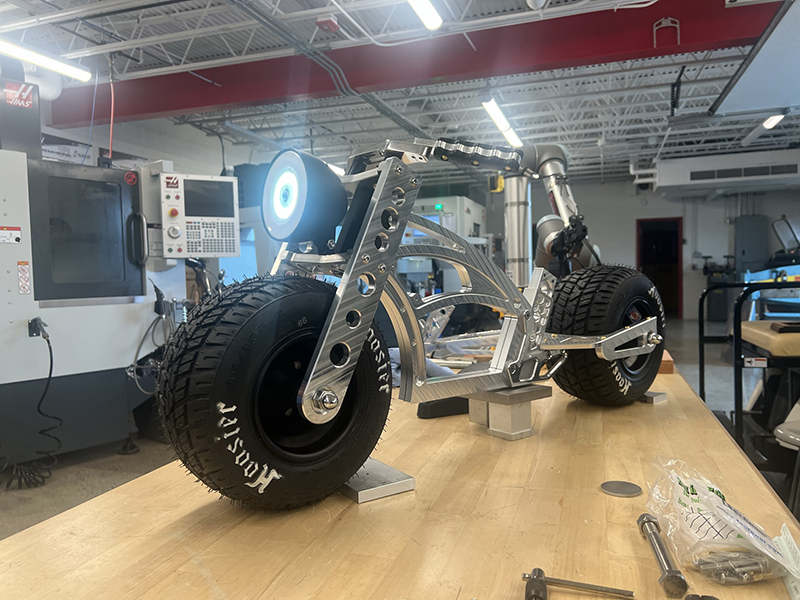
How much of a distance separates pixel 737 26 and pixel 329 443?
5.59 meters

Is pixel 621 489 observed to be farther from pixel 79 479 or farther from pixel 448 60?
pixel 448 60

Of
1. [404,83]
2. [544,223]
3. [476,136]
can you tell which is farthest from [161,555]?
[476,136]

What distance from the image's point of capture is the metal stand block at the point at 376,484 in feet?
3.68

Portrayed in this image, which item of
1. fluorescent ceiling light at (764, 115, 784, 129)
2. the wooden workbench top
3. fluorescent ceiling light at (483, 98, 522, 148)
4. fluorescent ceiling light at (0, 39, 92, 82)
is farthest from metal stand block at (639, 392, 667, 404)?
fluorescent ceiling light at (764, 115, 784, 129)

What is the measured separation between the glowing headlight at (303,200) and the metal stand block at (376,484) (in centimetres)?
51

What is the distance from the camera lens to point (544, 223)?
7.16ft

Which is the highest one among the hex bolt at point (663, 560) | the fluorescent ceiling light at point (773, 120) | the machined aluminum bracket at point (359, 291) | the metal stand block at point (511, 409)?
the fluorescent ceiling light at point (773, 120)

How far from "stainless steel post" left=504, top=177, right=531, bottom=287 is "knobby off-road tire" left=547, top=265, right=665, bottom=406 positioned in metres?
0.17

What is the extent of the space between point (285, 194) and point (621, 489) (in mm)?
947

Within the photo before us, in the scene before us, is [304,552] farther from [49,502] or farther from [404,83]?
[404,83]

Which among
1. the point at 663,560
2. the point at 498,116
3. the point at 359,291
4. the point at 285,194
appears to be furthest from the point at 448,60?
the point at 663,560

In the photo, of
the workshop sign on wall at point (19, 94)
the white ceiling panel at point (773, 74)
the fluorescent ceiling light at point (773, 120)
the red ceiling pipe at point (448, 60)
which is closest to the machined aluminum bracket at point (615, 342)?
the workshop sign on wall at point (19, 94)

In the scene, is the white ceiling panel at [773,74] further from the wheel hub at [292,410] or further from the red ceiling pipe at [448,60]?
the wheel hub at [292,410]

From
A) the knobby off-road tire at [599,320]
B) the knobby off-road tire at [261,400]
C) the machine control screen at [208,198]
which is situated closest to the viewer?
the knobby off-road tire at [261,400]
